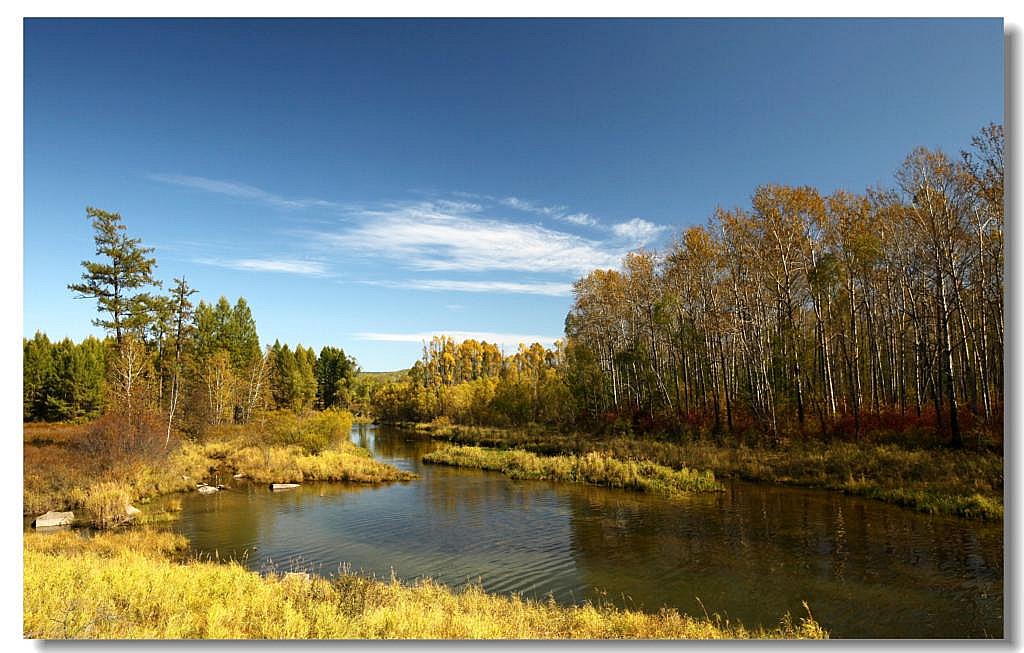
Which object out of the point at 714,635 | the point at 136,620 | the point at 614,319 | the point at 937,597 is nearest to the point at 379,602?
the point at 136,620

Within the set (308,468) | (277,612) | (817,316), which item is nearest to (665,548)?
(277,612)

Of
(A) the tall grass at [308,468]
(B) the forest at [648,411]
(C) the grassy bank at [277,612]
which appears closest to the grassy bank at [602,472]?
(B) the forest at [648,411]

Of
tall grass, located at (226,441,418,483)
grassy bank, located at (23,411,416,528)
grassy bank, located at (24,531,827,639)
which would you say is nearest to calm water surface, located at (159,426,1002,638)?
grassy bank, located at (24,531,827,639)

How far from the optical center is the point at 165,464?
2102cm

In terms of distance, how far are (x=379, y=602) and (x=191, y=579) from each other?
2.79 meters

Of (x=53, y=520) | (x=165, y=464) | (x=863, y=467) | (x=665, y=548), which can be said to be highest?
(x=165, y=464)

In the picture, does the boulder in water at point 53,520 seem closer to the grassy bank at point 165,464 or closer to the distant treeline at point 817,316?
the grassy bank at point 165,464

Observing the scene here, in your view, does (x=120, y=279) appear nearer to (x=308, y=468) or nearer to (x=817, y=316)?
(x=308, y=468)

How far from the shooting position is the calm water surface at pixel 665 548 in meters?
8.43

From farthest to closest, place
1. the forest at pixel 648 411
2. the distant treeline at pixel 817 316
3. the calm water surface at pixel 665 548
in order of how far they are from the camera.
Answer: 1. the distant treeline at pixel 817 316
2. the calm water surface at pixel 665 548
3. the forest at pixel 648 411

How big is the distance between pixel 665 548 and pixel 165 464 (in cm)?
1993

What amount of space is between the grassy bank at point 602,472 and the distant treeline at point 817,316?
19.5 ft

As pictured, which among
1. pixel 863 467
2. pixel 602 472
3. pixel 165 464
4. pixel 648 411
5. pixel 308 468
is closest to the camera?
pixel 863 467
